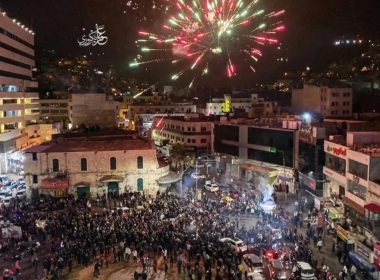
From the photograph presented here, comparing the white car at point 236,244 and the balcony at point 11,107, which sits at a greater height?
the balcony at point 11,107

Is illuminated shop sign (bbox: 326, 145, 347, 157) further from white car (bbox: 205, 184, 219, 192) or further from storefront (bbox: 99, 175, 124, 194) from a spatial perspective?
storefront (bbox: 99, 175, 124, 194)

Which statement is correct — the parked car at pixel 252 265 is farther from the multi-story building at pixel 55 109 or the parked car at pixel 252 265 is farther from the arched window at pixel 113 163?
the multi-story building at pixel 55 109

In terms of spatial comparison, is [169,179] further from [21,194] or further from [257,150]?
[21,194]

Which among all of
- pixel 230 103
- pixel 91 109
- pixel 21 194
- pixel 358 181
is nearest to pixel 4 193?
pixel 21 194

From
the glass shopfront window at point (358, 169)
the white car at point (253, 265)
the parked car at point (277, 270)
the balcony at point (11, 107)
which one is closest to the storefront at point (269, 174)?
the glass shopfront window at point (358, 169)

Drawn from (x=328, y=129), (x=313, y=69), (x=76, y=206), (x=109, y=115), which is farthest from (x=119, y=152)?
(x=313, y=69)

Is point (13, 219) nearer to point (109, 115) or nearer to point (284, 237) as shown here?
point (284, 237)
